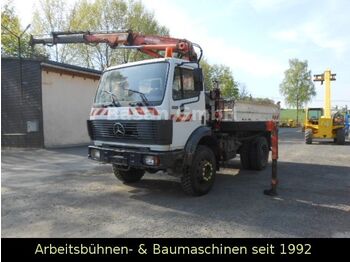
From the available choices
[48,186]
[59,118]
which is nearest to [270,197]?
[48,186]

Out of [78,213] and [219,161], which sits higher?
[219,161]

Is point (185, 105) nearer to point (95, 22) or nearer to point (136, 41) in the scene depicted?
point (136, 41)

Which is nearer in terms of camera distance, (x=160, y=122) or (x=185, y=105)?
(x=160, y=122)

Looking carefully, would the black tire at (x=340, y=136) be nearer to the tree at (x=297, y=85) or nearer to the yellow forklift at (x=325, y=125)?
the yellow forklift at (x=325, y=125)

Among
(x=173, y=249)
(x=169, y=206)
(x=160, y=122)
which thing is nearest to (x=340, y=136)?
(x=169, y=206)

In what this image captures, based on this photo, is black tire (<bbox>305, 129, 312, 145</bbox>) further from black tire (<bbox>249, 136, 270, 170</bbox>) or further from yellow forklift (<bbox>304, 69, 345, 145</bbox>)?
black tire (<bbox>249, 136, 270, 170</bbox>)

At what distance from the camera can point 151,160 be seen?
21.9 feet

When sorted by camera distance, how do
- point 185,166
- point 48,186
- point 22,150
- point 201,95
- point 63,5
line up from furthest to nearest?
point 63,5
point 22,150
point 48,186
point 201,95
point 185,166

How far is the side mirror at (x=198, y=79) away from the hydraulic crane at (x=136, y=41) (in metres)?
0.62

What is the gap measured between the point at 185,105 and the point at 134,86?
1064 mm

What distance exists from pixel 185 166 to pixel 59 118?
12218 mm

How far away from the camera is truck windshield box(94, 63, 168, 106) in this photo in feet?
22.7

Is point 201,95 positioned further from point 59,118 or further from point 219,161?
point 59,118

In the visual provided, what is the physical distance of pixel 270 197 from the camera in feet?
24.0
